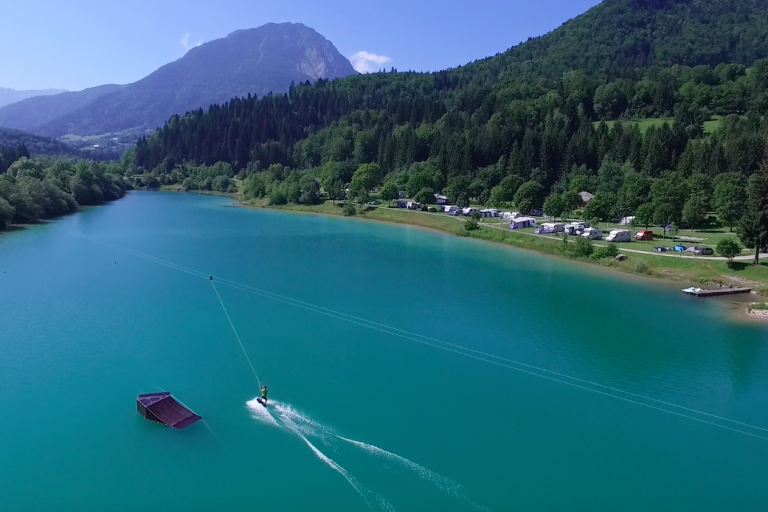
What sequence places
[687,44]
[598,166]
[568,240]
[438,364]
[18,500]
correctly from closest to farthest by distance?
1. [18,500]
2. [438,364]
3. [568,240]
4. [598,166]
5. [687,44]

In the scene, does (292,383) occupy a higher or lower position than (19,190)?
lower

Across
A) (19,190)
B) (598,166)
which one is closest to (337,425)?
(19,190)

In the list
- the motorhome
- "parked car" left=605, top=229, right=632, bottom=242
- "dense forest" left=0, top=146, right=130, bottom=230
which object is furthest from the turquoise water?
"dense forest" left=0, top=146, right=130, bottom=230

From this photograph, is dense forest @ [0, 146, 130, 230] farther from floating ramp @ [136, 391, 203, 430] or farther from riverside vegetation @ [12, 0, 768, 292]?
floating ramp @ [136, 391, 203, 430]

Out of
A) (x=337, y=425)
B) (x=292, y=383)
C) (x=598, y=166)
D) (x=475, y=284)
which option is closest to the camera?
(x=337, y=425)

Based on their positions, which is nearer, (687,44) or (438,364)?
(438,364)

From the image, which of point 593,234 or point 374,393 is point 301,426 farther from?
point 593,234

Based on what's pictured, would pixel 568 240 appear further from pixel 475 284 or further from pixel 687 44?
pixel 687 44
